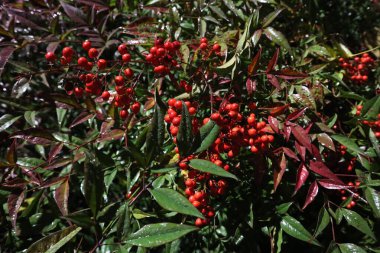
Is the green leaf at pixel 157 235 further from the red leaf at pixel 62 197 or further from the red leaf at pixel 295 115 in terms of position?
the red leaf at pixel 295 115

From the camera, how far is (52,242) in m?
0.82

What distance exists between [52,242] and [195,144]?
1.37 ft

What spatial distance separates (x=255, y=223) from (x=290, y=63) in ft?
2.64

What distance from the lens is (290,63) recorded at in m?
1.78

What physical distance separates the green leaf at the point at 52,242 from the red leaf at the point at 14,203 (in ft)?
1.30

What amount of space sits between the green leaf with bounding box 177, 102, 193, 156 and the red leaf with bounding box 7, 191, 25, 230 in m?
0.61

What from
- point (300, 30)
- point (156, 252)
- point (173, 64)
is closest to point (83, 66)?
point (173, 64)

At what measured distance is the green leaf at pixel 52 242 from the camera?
2.59 feet

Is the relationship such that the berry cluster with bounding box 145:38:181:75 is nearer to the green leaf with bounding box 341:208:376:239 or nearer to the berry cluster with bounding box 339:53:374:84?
the green leaf with bounding box 341:208:376:239

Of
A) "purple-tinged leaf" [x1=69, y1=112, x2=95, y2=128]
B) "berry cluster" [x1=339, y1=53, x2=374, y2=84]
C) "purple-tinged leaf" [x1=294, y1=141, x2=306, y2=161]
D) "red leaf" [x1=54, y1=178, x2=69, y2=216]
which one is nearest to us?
"red leaf" [x1=54, y1=178, x2=69, y2=216]

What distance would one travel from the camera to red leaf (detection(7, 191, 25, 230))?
115 cm

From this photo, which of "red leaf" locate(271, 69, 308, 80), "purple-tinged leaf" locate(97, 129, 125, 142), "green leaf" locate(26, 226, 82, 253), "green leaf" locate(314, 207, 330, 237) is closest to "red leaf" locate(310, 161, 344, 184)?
"green leaf" locate(314, 207, 330, 237)

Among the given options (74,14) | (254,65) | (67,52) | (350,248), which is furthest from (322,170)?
(74,14)

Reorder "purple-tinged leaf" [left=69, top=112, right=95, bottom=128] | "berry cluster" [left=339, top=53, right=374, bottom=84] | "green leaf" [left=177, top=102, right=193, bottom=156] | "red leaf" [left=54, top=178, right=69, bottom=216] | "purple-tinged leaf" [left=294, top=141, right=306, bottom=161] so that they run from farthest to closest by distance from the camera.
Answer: "berry cluster" [left=339, top=53, right=374, bottom=84], "purple-tinged leaf" [left=69, top=112, right=95, bottom=128], "purple-tinged leaf" [left=294, top=141, right=306, bottom=161], "red leaf" [left=54, top=178, right=69, bottom=216], "green leaf" [left=177, top=102, right=193, bottom=156]
